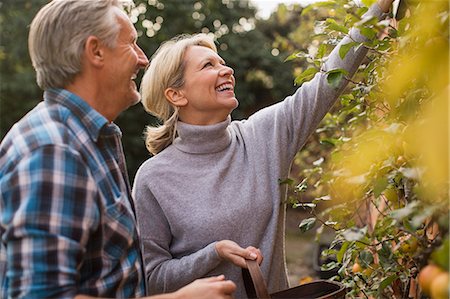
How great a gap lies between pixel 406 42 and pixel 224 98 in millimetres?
769

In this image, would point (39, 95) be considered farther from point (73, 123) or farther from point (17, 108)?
point (73, 123)

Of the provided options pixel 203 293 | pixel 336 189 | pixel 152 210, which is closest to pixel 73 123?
pixel 203 293

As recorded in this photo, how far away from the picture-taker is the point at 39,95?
947 centimetres

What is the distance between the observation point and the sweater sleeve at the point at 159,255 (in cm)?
186

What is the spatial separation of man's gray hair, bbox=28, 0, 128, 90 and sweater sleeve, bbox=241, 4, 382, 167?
2.33 ft

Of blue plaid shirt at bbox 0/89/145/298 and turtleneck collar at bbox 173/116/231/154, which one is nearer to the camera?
blue plaid shirt at bbox 0/89/145/298

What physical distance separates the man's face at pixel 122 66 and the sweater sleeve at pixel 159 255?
1.43 ft

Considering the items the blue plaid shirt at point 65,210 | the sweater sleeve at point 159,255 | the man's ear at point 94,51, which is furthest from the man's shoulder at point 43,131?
the sweater sleeve at point 159,255

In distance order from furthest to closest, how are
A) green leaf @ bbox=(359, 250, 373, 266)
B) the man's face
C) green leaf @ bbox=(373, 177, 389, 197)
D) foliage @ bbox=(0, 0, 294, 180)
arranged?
foliage @ bbox=(0, 0, 294, 180) → green leaf @ bbox=(359, 250, 373, 266) → the man's face → green leaf @ bbox=(373, 177, 389, 197)

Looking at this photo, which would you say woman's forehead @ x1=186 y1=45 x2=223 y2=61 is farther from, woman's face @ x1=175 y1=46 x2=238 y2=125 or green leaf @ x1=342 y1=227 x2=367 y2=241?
green leaf @ x1=342 y1=227 x2=367 y2=241

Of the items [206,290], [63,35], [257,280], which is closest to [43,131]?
[63,35]

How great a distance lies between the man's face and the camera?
150cm

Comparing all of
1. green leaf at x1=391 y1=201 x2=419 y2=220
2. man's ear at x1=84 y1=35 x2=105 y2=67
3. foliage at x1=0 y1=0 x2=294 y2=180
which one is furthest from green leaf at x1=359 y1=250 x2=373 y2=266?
foliage at x1=0 y1=0 x2=294 y2=180

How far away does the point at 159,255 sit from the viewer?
193 centimetres
